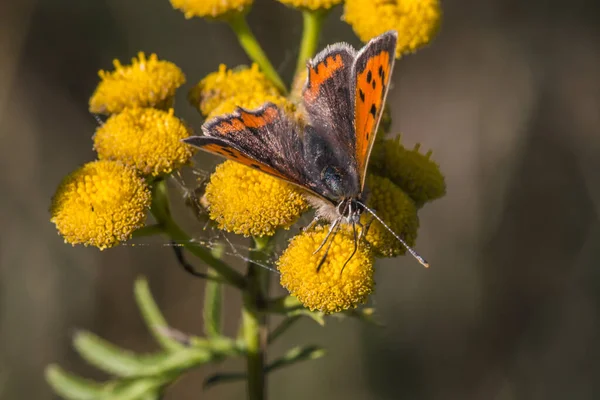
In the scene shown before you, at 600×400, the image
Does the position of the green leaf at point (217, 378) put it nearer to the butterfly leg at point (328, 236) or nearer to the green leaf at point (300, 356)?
the green leaf at point (300, 356)

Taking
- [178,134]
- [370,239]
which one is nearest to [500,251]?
[370,239]

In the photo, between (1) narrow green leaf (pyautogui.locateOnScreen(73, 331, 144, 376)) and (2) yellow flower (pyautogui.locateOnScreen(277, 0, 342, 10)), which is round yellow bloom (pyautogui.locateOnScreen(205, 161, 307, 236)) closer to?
(2) yellow flower (pyautogui.locateOnScreen(277, 0, 342, 10))

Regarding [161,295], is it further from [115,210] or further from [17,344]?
[115,210]

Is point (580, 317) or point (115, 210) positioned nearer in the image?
point (115, 210)

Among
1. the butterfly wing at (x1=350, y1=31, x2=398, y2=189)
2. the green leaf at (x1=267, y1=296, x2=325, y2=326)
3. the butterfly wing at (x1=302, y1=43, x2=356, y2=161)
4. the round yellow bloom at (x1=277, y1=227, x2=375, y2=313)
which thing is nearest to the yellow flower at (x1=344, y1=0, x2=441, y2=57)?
the butterfly wing at (x1=302, y1=43, x2=356, y2=161)

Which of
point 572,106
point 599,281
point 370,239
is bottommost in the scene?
point 370,239

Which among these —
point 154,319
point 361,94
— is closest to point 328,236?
point 361,94
